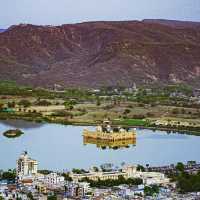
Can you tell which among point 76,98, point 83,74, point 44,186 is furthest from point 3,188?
point 83,74

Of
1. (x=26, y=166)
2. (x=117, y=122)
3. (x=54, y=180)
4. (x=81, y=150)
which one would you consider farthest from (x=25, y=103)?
(x=54, y=180)

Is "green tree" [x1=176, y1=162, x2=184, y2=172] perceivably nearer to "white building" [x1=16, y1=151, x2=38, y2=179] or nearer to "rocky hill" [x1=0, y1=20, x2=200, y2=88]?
"white building" [x1=16, y1=151, x2=38, y2=179]

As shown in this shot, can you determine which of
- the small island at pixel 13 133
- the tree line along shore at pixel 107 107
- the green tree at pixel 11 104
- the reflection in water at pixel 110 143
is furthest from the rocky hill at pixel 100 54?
the reflection in water at pixel 110 143

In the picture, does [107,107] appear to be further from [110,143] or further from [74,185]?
[74,185]

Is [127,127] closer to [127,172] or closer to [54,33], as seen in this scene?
[127,172]

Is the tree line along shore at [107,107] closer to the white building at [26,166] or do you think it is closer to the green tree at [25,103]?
the green tree at [25,103]

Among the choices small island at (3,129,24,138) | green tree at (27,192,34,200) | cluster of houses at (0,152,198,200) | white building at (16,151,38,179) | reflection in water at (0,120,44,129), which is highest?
reflection in water at (0,120,44,129)

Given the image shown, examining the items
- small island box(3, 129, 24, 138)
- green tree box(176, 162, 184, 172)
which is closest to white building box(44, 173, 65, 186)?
green tree box(176, 162, 184, 172)
